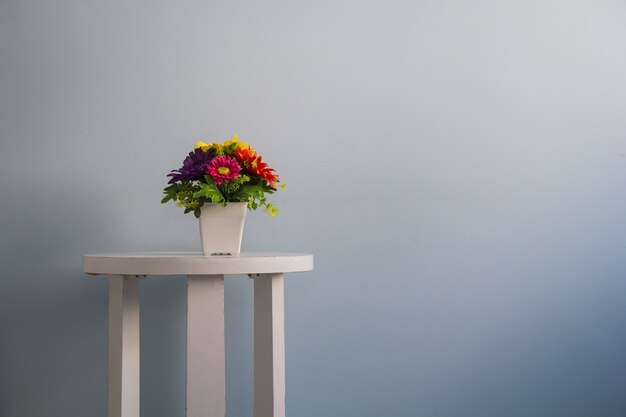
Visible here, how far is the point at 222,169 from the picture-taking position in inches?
70.7

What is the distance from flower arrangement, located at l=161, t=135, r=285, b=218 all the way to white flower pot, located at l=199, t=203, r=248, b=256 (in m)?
0.02

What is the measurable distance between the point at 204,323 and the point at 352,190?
0.89 meters

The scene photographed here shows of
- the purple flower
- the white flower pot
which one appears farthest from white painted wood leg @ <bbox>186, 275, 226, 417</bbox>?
the purple flower

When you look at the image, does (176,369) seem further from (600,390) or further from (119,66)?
(600,390)

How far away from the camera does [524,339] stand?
2.49m

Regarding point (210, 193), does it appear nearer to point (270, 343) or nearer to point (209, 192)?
point (209, 192)

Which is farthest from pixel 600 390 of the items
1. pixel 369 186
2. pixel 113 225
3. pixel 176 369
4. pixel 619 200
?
pixel 113 225

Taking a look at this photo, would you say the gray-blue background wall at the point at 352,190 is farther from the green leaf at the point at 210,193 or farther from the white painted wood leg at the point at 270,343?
the green leaf at the point at 210,193

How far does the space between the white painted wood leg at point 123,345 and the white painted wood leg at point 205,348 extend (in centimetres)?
23

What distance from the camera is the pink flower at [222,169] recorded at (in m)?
1.79

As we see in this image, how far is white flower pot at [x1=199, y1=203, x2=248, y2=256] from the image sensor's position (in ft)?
6.07

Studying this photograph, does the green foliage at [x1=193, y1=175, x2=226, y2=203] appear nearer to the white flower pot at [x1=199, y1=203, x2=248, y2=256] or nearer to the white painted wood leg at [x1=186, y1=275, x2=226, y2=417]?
the white flower pot at [x1=199, y1=203, x2=248, y2=256]

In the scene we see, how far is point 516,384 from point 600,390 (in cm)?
32

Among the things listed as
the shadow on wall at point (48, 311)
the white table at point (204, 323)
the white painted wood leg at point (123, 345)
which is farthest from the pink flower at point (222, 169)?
the shadow on wall at point (48, 311)
